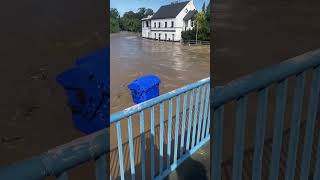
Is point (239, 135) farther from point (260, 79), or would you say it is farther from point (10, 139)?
point (10, 139)

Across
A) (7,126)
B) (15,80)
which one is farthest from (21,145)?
(15,80)

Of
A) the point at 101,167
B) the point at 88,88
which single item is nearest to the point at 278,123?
the point at 101,167

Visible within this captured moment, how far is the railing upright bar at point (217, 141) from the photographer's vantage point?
544 millimetres

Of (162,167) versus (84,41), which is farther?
(162,167)

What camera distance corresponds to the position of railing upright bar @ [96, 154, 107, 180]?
1.24 ft

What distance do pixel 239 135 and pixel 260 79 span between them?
12 cm

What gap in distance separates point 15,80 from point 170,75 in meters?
7.91

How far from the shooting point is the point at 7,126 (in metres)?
1.21

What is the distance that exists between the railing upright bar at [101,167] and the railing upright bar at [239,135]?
284mm

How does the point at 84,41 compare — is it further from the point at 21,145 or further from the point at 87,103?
the point at 21,145

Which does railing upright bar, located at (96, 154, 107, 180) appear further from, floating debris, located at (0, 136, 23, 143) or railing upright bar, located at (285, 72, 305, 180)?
floating debris, located at (0, 136, 23, 143)

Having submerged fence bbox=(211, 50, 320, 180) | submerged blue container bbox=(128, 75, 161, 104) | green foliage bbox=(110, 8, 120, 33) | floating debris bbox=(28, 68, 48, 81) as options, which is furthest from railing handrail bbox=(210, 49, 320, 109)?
submerged blue container bbox=(128, 75, 161, 104)

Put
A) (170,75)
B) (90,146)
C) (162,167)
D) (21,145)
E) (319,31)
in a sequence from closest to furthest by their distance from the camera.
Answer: (90,146)
(21,145)
(319,31)
(162,167)
(170,75)

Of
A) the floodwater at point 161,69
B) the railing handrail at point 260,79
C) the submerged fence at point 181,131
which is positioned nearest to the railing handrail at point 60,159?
the railing handrail at point 260,79
